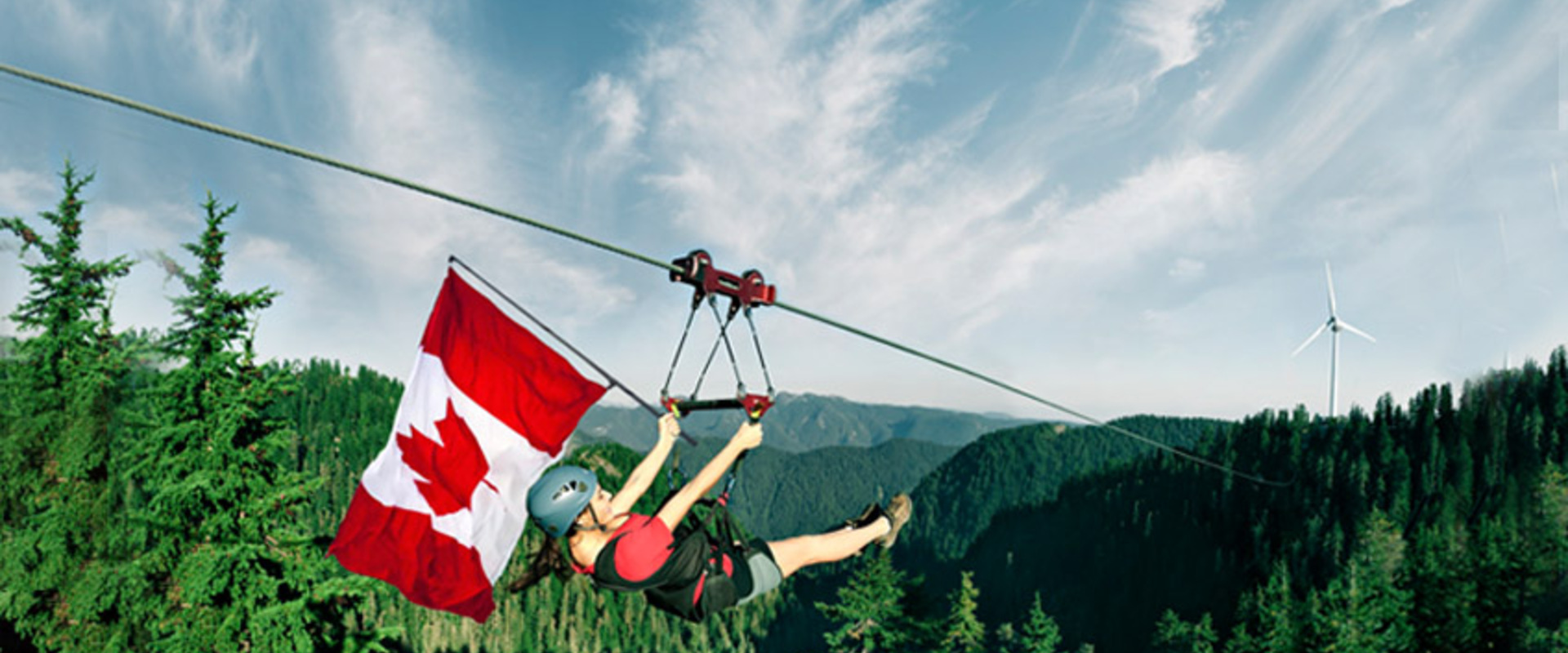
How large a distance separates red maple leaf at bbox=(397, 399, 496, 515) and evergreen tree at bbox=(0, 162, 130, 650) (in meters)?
22.9

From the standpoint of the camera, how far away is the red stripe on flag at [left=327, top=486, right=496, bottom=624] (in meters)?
9.24

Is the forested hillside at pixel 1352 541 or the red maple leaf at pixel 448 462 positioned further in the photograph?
the forested hillside at pixel 1352 541

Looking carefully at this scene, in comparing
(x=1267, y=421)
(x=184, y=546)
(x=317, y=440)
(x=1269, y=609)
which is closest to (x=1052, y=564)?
(x=1267, y=421)

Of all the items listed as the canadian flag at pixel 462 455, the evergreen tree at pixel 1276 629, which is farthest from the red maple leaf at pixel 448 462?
the evergreen tree at pixel 1276 629

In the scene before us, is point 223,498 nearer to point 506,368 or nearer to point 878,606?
point 506,368

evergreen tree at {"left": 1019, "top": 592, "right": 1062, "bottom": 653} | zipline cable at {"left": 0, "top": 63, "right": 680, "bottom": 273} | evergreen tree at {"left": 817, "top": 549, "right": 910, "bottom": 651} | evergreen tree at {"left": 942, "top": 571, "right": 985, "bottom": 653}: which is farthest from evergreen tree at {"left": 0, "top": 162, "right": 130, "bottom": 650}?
evergreen tree at {"left": 1019, "top": 592, "right": 1062, "bottom": 653}

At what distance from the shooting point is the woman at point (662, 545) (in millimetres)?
7770

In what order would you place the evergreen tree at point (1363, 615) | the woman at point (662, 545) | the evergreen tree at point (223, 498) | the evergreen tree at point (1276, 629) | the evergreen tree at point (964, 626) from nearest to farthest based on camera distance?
the woman at point (662, 545)
the evergreen tree at point (223, 498)
the evergreen tree at point (964, 626)
the evergreen tree at point (1363, 615)
the evergreen tree at point (1276, 629)

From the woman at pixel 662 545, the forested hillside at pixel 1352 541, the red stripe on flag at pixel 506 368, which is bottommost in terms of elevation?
the woman at pixel 662 545

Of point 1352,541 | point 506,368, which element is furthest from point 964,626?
point 1352,541

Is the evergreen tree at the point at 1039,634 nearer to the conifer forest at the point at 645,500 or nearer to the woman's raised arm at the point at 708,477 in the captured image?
the conifer forest at the point at 645,500

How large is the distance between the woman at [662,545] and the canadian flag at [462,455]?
905mm

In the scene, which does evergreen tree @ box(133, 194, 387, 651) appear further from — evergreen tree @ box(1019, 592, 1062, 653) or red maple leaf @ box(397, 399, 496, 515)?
evergreen tree @ box(1019, 592, 1062, 653)

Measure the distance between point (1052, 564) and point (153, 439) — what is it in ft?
654
